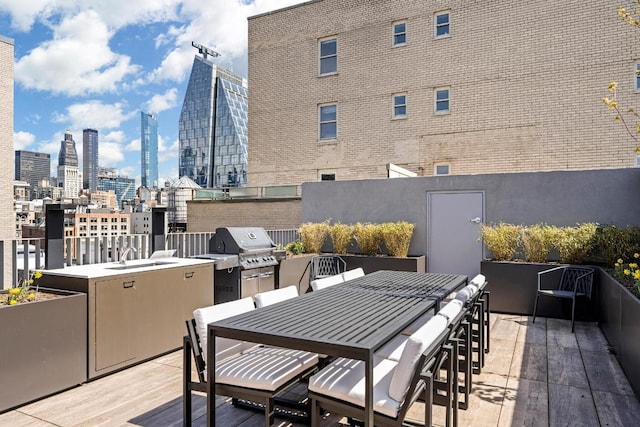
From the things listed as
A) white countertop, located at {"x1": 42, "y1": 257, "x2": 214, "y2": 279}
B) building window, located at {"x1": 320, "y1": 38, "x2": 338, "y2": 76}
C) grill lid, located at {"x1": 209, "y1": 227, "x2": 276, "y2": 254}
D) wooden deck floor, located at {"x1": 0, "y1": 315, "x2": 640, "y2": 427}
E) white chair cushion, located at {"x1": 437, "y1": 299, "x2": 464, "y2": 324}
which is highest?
building window, located at {"x1": 320, "y1": 38, "x2": 338, "y2": 76}

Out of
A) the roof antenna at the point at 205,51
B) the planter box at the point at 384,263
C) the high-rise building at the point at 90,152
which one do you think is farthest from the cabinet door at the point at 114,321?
the high-rise building at the point at 90,152

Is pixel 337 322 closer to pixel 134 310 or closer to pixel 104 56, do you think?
pixel 134 310

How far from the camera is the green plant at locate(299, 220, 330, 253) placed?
26.4ft

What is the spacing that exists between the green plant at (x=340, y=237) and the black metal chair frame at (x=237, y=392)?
5.12 metres

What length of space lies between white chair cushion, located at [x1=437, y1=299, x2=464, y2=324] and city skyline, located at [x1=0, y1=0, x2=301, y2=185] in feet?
42.9

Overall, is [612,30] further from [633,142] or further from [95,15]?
[95,15]

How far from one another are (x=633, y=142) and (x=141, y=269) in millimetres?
11995

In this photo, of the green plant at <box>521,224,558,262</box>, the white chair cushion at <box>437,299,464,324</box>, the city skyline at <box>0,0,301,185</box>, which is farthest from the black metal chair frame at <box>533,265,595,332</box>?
the city skyline at <box>0,0,301,185</box>

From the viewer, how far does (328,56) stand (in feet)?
48.6

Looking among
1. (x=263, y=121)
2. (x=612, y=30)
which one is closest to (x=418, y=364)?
(x=612, y=30)

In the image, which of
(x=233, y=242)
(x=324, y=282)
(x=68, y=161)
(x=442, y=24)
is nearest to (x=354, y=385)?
(x=324, y=282)

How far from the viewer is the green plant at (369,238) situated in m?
7.83

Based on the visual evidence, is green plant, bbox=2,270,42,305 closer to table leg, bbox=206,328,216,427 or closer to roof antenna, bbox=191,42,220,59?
table leg, bbox=206,328,216,427

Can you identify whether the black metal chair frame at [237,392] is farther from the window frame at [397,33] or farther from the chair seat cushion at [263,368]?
the window frame at [397,33]
